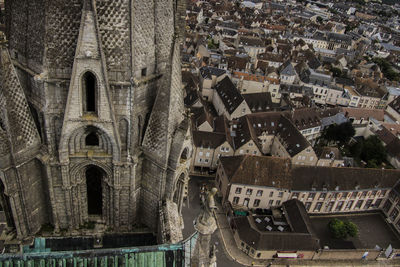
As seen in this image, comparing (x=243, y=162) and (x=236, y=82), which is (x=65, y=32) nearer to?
(x=243, y=162)

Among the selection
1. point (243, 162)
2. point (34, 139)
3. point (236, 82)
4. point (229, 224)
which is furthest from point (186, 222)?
point (236, 82)

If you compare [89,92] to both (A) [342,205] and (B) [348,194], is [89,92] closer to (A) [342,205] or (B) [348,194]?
(B) [348,194]

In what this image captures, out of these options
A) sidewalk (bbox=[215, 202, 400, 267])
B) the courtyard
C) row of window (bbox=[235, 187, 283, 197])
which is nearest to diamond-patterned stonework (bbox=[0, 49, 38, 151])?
sidewalk (bbox=[215, 202, 400, 267])

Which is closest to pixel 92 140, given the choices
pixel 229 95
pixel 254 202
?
pixel 254 202

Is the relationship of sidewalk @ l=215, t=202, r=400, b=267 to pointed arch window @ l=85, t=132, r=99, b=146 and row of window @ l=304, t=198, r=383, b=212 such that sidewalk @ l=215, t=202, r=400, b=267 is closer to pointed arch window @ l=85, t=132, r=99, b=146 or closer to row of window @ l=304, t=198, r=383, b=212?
row of window @ l=304, t=198, r=383, b=212

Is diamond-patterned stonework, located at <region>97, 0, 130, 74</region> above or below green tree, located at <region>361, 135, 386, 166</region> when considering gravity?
above

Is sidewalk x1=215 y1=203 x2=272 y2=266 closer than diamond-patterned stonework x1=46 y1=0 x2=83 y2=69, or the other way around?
diamond-patterned stonework x1=46 y1=0 x2=83 y2=69

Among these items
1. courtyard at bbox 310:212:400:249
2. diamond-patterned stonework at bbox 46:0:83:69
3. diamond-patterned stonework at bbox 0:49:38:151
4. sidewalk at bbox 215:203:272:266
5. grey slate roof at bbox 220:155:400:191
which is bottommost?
courtyard at bbox 310:212:400:249
